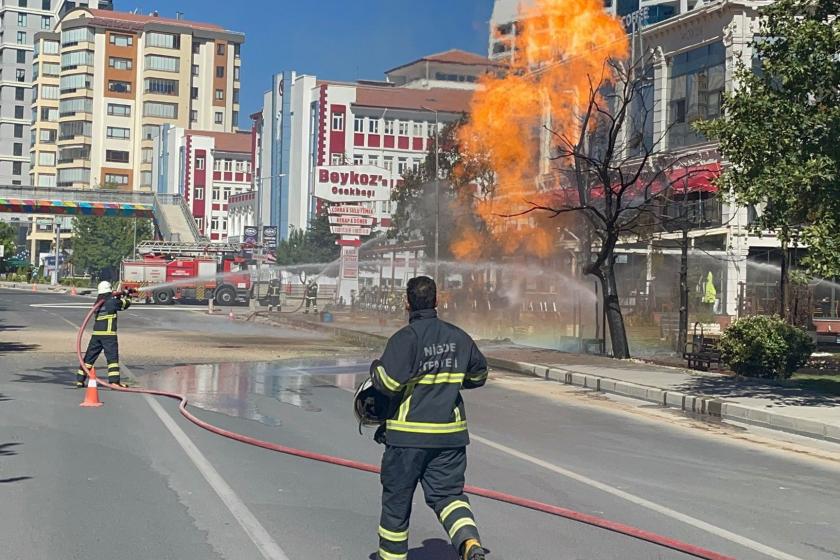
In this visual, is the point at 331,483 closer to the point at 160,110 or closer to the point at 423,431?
the point at 423,431

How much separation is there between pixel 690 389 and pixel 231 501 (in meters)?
10.7

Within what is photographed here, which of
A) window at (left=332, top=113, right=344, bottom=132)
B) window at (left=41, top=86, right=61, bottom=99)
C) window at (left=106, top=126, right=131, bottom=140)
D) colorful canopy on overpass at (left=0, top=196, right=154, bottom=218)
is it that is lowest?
colorful canopy on overpass at (left=0, top=196, right=154, bottom=218)

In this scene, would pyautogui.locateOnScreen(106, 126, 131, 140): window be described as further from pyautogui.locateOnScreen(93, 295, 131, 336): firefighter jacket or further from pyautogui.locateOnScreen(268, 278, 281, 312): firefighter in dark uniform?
pyautogui.locateOnScreen(93, 295, 131, 336): firefighter jacket

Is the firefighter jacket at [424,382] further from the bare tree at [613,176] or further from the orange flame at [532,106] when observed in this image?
the orange flame at [532,106]

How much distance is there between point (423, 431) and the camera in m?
5.78

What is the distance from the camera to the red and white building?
117 meters

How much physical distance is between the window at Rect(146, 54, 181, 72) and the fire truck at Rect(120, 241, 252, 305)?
70605mm

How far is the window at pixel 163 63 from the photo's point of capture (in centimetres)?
12738

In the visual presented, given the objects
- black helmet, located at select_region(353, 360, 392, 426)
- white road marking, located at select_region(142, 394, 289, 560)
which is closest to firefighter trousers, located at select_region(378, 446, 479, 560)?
black helmet, located at select_region(353, 360, 392, 426)

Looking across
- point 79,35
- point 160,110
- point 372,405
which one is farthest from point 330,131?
point 372,405

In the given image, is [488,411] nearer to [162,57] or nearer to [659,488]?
[659,488]

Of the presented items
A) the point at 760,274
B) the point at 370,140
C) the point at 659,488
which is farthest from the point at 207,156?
the point at 659,488

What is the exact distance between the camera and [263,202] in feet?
323

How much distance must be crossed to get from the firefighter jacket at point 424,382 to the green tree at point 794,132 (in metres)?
10.0
